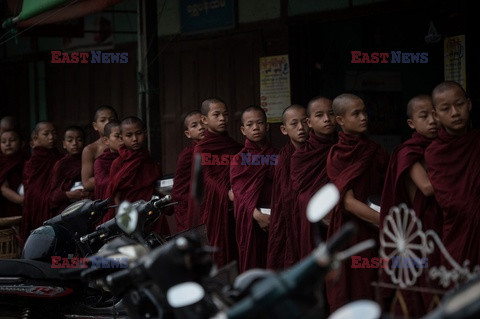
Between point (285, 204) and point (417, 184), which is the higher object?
point (417, 184)

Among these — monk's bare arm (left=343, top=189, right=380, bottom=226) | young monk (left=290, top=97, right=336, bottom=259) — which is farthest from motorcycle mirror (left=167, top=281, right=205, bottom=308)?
young monk (left=290, top=97, right=336, bottom=259)

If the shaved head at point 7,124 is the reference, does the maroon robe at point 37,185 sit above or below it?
below

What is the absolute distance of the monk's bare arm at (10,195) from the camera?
9.52 meters

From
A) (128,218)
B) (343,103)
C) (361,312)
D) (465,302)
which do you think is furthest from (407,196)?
(465,302)

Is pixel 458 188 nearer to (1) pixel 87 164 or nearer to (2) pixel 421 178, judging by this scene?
(2) pixel 421 178

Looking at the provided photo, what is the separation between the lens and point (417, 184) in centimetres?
534

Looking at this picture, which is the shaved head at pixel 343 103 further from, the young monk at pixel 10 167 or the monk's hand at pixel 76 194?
the young monk at pixel 10 167

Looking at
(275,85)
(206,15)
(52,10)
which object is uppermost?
(206,15)

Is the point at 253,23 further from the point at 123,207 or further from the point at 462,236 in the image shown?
the point at 123,207

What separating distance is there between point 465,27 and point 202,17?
3.23m

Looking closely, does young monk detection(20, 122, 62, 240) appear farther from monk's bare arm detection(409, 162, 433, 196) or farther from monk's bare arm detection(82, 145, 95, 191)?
monk's bare arm detection(409, 162, 433, 196)

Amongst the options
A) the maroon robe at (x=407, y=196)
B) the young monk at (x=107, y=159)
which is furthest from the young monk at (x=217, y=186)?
the maroon robe at (x=407, y=196)

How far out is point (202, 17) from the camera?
31.0 feet

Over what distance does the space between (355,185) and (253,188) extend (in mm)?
1220
